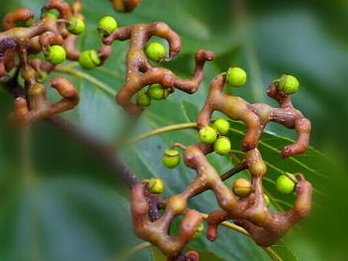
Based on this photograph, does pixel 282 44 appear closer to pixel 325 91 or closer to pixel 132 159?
pixel 325 91

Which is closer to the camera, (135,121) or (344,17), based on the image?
(135,121)

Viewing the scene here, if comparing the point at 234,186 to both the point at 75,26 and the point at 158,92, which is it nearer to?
the point at 158,92

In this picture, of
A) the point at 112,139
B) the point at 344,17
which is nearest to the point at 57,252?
the point at 112,139

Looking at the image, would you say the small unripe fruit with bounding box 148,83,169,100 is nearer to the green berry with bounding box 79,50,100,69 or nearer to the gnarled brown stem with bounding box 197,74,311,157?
the gnarled brown stem with bounding box 197,74,311,157

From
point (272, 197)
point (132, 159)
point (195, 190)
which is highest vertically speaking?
point (195, 190)

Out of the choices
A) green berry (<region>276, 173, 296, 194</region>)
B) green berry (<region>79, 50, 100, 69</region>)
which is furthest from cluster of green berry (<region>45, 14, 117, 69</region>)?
green berry (<region>276, 173, 296, 194</region>)

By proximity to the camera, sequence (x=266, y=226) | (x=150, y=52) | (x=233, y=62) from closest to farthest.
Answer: (x=266, y=226) → (x=150, y=52) → (x=233, y=62)

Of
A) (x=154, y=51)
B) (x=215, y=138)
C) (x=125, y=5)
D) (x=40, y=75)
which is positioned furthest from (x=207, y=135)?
(x=125, y=5)
